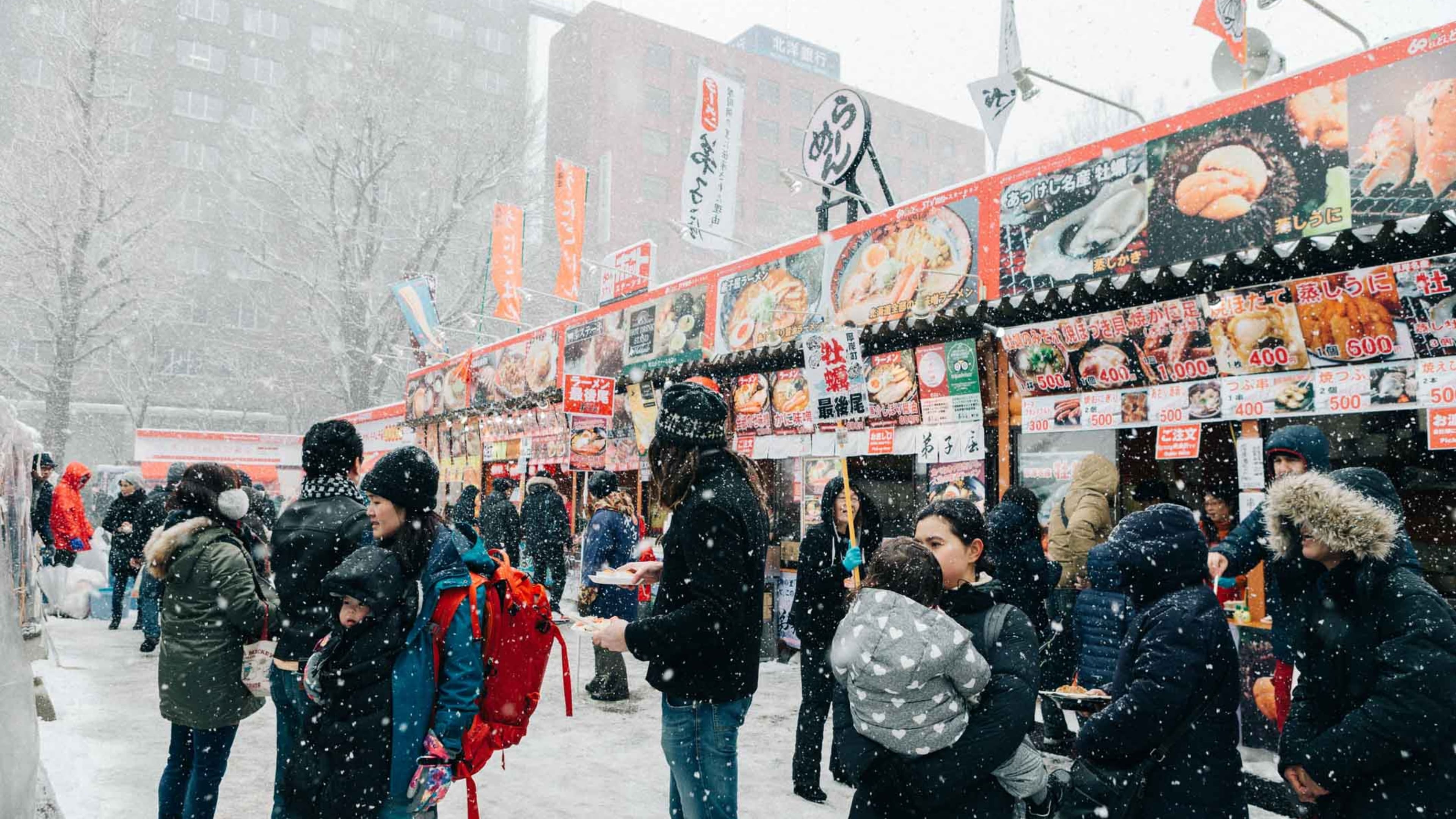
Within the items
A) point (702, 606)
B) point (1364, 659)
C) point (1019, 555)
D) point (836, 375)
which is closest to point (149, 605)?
point (836, 375)

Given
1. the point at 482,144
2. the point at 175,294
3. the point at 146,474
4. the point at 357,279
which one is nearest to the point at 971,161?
the point at 482,144

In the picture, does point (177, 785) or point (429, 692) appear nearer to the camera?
point (429, 692)

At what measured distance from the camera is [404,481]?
110 inches

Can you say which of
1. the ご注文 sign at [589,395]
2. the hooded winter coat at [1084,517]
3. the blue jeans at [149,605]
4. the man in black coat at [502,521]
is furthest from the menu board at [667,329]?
the blue jeans at [149,605]

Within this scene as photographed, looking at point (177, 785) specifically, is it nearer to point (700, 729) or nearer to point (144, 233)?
point (700, 729)

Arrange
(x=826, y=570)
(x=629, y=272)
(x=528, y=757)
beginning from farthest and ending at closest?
(x=629, y=272)
(x=528, y=757)
(x=826, y=570)

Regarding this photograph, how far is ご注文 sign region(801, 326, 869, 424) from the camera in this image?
6328 mm

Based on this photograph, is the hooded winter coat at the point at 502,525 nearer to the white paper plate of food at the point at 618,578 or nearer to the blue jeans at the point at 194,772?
the blue jeans at the point at 194,772

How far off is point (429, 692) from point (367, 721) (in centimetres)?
20

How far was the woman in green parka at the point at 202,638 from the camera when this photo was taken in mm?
3625

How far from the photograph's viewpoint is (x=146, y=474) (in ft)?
82.6

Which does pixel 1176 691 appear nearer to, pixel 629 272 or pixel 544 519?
pixel 544 519

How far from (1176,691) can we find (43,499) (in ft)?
37.7

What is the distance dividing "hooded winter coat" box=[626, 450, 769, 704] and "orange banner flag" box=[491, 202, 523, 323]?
1662cm
